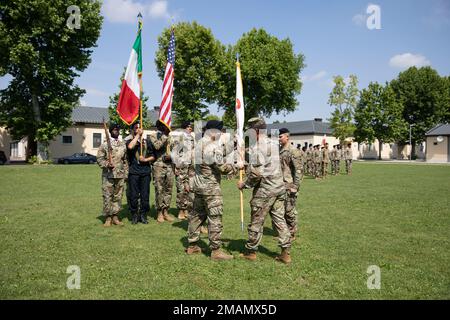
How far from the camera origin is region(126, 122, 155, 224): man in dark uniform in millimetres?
8883

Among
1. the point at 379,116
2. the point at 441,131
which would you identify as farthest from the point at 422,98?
the point at 441,131

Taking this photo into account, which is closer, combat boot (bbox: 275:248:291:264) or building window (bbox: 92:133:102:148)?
combat boot (bbox: 275:248:291:264)

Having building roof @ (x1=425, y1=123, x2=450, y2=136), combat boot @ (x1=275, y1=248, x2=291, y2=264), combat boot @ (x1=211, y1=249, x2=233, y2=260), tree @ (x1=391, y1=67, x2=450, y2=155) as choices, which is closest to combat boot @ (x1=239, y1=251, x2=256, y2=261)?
combat boot @ (x1=211, y1=249, x2=233, y2=260)

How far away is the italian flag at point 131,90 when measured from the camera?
866 centimetres

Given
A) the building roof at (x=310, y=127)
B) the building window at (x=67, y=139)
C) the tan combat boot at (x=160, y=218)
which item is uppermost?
the building roof at (x=310, y=127)

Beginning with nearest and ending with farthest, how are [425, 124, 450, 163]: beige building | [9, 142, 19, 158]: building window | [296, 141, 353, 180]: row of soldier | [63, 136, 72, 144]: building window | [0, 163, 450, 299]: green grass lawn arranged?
[0, 163, 450, 299]: green grass lawn
[296, 141, 353, 180]: row of soldier
[9, 142, 19, 158]: building window
[63, 136, 72, 144]: building window
[425, 124, 450, 163]: beige building

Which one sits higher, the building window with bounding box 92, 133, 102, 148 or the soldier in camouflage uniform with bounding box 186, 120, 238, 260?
the building window with bounding box 92, 133, 102, 148

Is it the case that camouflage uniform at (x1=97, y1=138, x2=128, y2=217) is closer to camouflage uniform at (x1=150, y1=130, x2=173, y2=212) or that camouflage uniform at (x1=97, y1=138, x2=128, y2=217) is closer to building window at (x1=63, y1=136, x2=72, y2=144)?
camouflage uniform at (x1=150, y1=130, x2=173, y2=212)

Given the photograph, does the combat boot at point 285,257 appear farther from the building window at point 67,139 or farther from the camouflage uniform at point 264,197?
the building window at point 67,139

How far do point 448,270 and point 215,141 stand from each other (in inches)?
176

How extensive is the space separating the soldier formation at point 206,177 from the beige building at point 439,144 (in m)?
53.7

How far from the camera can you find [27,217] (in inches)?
380

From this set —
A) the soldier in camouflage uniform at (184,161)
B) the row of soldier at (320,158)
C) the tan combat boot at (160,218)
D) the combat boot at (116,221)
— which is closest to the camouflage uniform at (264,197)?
the soldier in camouflage uniform at (184,161)
